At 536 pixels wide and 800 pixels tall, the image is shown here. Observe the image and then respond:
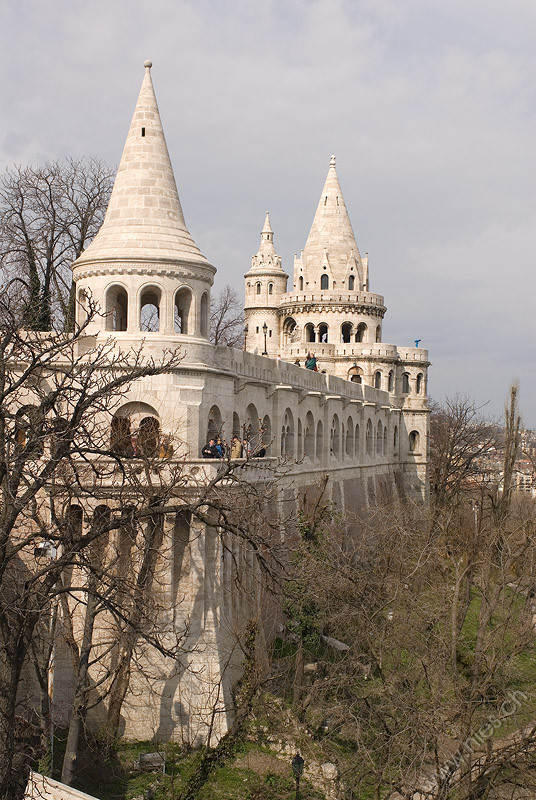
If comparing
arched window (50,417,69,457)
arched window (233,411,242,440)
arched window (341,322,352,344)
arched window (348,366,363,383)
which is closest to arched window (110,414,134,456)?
arched window (233,411,242,440)

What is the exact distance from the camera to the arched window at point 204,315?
63.8ft

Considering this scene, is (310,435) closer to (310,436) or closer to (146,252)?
(310,436)

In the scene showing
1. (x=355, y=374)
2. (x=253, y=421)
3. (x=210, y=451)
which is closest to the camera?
Result: (x=210, y=451)

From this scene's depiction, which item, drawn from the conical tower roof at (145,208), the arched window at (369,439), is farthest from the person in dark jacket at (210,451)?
the arched window at (369,439)

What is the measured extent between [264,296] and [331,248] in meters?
4.68

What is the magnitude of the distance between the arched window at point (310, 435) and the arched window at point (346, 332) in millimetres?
14485

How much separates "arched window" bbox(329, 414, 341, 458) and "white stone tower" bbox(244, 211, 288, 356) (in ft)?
39.3

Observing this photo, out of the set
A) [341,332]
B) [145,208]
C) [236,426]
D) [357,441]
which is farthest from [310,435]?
[341,332]

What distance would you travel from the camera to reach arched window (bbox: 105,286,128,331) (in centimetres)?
1886

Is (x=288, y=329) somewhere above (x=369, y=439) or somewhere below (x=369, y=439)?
above

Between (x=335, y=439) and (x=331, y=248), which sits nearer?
(x=335, y=439)

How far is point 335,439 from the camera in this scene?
3428 cm

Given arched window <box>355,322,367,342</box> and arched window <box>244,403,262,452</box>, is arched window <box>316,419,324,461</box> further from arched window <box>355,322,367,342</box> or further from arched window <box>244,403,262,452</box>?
arched window <box>355,322,367,342</box>

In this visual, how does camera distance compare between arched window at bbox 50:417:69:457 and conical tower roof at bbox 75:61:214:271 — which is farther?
conical tower roof at bbox 75:61:214:271
